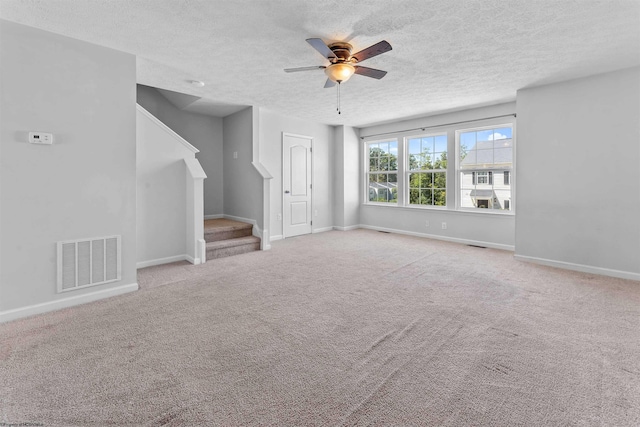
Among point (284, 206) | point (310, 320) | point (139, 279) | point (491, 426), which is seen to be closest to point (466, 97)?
point (284, 206)

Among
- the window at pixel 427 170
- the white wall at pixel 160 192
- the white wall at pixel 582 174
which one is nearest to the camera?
the white wall at pixel 582 174

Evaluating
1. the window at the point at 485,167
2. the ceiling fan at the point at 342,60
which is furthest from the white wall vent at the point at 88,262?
the window at the point at 485,167

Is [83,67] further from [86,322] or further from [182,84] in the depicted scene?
[86,322]

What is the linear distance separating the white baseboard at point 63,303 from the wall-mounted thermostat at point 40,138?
1489mm

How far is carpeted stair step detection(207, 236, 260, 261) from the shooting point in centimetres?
462

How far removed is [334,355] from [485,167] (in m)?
4.93

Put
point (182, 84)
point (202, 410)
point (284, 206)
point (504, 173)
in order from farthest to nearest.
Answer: point (284, 206), point (504, 173), point (182, 84), point (202, 410)

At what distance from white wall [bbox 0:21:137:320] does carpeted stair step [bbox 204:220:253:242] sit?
5.45 ft

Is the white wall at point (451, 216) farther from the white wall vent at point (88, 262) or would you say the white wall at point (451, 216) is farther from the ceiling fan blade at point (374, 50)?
the white wall vent at point (88, 262)

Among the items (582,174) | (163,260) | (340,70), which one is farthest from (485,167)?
(163,260)

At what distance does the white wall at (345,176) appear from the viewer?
709 cm

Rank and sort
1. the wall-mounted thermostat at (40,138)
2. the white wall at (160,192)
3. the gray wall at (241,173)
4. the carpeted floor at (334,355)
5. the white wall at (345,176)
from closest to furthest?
the carpeted floor at (334,355) → the wall-mounted thermostat at (40,138) → the white wall at (160,192) → the gray wall at (241,173) → the white wall at (345,176)

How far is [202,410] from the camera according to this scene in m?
1.55

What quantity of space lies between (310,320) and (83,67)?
3.29 metres
